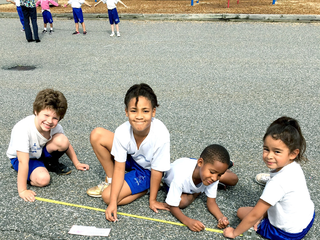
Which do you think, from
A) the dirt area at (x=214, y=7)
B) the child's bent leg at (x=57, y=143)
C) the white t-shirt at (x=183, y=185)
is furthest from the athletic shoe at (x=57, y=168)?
the dirt area at (x=214, y=7)

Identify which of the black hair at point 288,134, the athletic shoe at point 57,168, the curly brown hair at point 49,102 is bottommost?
the athletic shoe at point 57,168

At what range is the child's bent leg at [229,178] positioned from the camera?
266 cm

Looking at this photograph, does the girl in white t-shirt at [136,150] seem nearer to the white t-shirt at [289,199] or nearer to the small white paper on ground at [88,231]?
the small white paper on ground at [88,231]

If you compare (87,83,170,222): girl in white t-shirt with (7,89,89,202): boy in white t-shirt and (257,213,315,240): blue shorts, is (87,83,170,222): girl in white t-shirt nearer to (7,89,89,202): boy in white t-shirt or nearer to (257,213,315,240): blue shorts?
(7,89,89,202): boy in white t-shirt

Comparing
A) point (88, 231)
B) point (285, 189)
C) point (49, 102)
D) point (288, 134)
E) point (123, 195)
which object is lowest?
point (88, 231)

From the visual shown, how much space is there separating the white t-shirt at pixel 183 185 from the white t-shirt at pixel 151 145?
108 mm

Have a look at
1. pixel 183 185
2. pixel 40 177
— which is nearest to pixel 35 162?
pixel 40 177

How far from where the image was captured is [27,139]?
2527 mm

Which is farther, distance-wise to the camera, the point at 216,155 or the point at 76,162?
the point at 76,162

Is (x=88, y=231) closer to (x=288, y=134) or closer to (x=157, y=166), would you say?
(x=157, y=166)

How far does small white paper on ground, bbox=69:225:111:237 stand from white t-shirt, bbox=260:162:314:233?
108 cm

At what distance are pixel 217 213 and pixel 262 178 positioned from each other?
604mm

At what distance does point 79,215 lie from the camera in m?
2.41

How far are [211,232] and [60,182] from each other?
4.47 feet
